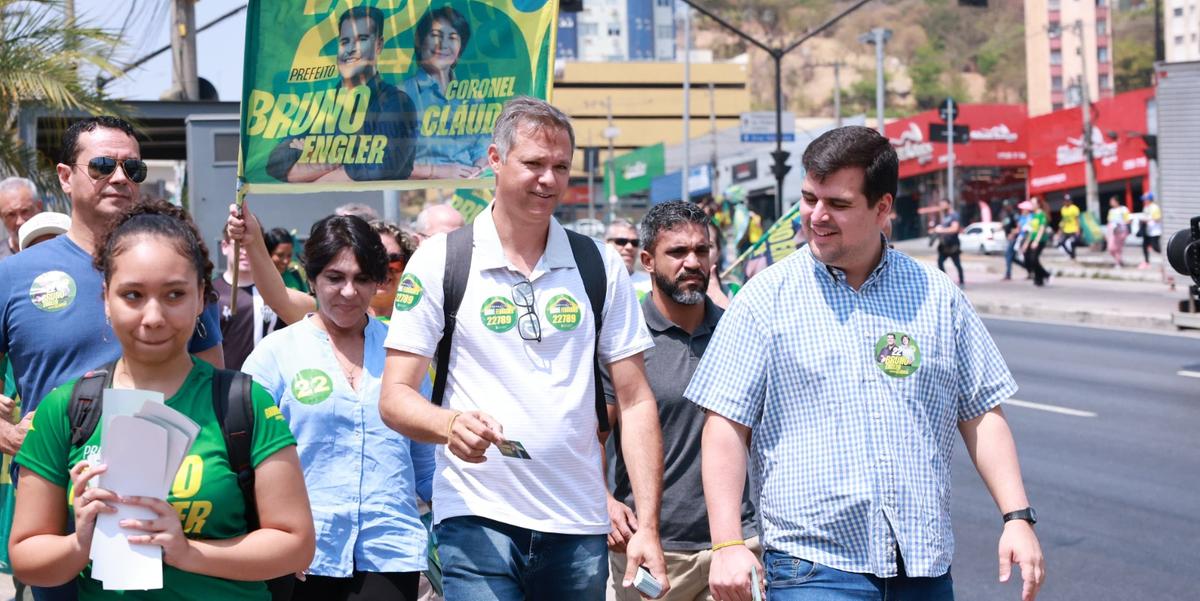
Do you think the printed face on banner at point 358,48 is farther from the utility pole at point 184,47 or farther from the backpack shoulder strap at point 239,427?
the utility pole at point 184,47

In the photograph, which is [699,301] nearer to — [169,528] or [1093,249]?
[169,528]

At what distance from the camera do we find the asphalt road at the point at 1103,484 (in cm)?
770

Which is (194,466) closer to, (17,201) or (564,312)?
(564,312)

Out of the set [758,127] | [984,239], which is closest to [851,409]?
[758,127]

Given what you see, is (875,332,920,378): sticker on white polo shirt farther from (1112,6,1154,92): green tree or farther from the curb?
(1112,6,1154,92): green tree

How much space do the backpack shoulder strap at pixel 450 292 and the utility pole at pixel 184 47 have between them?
582 inches

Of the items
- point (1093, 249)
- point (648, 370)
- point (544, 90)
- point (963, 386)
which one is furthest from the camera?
point (1093, 249)

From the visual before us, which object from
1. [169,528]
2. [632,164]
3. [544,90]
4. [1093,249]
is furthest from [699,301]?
[632,164]

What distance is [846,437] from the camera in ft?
11.8

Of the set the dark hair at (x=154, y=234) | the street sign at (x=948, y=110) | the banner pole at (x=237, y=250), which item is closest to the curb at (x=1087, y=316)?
the banner pole at (x=237, y=250)

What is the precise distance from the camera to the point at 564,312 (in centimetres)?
388

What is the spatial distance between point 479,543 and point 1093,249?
139 ft

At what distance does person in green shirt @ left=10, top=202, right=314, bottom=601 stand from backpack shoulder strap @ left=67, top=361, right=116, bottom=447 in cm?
1

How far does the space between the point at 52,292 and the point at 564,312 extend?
5.24 feet
